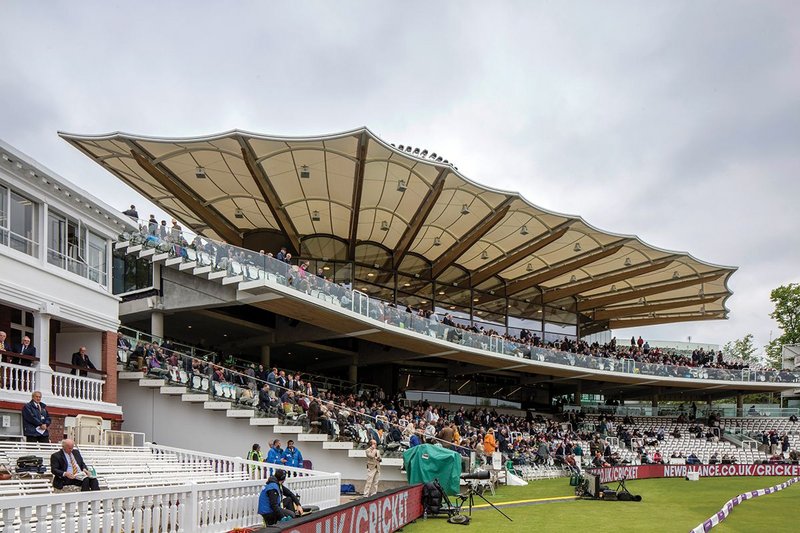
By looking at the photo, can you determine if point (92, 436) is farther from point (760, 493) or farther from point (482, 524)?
point (760, 493)

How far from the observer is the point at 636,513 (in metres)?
18.2

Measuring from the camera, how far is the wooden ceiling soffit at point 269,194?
96.3 ft

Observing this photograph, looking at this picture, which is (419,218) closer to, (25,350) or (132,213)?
(132,213)

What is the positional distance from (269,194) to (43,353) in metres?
16.0

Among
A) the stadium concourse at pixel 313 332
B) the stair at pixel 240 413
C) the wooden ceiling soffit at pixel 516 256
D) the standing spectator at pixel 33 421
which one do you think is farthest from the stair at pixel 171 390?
the wooden ceiling soffit at pixel 516 256

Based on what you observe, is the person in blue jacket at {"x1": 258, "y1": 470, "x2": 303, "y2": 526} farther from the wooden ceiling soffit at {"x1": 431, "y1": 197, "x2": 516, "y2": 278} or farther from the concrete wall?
the wooden ceiling soffit at {"x1": 431, "y1": 197, "x2": 516, "y2": 278}

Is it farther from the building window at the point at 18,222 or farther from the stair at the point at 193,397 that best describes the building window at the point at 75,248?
the stair at the point at 193,397

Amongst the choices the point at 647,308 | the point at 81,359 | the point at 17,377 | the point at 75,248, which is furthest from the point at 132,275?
the point at 647,308

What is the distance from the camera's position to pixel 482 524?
51.2 ft

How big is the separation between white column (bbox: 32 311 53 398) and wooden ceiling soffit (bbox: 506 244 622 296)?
98.6 feet

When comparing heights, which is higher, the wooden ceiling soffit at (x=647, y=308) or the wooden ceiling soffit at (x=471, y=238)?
the wooden ceiling soffit at (x=471, y=238)

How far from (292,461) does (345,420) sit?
7208 mm

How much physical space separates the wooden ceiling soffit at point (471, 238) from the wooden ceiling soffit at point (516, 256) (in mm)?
2785

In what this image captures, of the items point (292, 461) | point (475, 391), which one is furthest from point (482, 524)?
point (475, 391)
